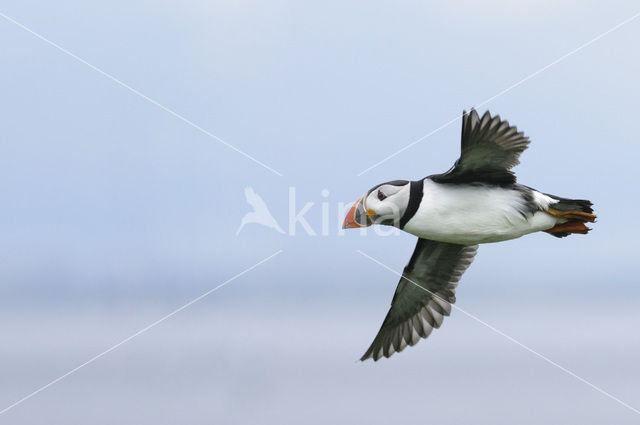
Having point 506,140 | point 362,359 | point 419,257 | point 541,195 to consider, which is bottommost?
point 362,359

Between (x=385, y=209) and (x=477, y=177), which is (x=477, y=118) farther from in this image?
(x=385, y=209)

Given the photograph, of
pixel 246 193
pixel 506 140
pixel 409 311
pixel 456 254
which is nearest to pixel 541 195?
pixel 506 140

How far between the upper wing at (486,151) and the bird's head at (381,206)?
30cm

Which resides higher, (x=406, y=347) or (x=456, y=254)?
(x=456, y=254)

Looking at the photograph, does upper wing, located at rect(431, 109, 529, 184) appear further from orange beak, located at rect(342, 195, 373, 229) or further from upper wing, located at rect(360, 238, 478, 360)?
upper wing, located at rect(360, 238, 478, 360)

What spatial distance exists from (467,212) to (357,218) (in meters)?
0.83

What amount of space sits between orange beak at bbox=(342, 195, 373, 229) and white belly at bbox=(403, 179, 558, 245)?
1.02 ft

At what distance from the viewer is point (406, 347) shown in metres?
7.11

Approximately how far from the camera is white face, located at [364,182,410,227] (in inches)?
225

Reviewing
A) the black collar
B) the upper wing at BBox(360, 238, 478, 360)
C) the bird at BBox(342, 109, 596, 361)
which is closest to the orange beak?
the bird at BBox(342, 109, 596, 361)

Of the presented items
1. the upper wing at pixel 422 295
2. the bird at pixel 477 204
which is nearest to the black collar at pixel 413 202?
the bird at pixel 477 204

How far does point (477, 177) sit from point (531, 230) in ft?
2.16

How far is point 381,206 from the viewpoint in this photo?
5.75 m

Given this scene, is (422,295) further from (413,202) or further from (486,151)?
(486,151)
